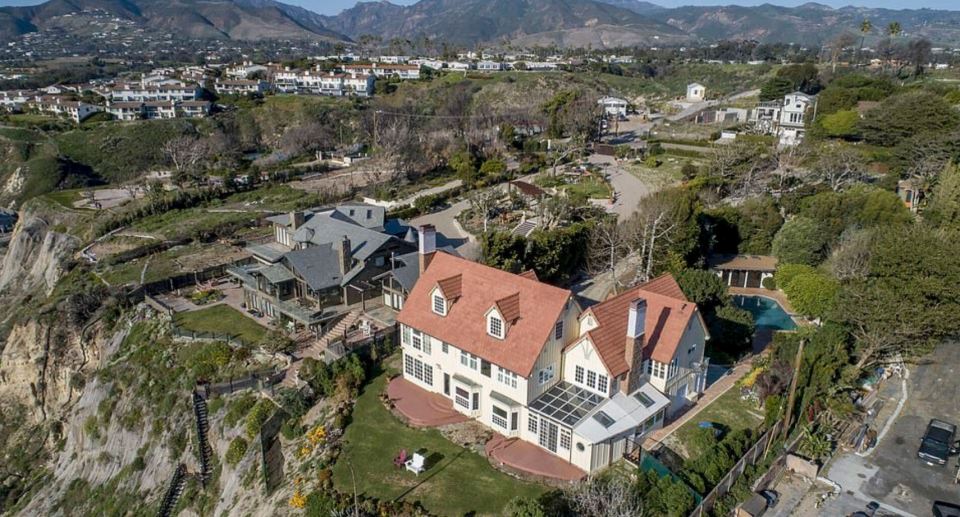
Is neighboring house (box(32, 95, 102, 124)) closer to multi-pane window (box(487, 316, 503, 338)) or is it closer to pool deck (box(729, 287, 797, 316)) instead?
multi-pane window (box(487, 316, 503, 338))

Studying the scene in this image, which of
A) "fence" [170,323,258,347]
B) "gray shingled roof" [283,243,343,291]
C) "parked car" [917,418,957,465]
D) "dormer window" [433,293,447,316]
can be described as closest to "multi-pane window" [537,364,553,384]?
"dormer window" [433,293,447,316]

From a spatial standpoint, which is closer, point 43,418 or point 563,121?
point 43,418

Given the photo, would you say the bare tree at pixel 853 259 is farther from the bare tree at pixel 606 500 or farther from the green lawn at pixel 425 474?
the green lawn at pixel 425 474

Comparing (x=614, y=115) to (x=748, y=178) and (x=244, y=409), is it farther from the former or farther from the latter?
(x=244, y=409)

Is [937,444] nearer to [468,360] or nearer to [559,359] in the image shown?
[559,359]

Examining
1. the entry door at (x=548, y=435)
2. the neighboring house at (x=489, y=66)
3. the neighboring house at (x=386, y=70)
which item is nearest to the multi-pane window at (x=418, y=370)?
the entry door at (x=548, y=435)

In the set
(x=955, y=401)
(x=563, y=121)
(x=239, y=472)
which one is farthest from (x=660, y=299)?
(x=563, y=121)
